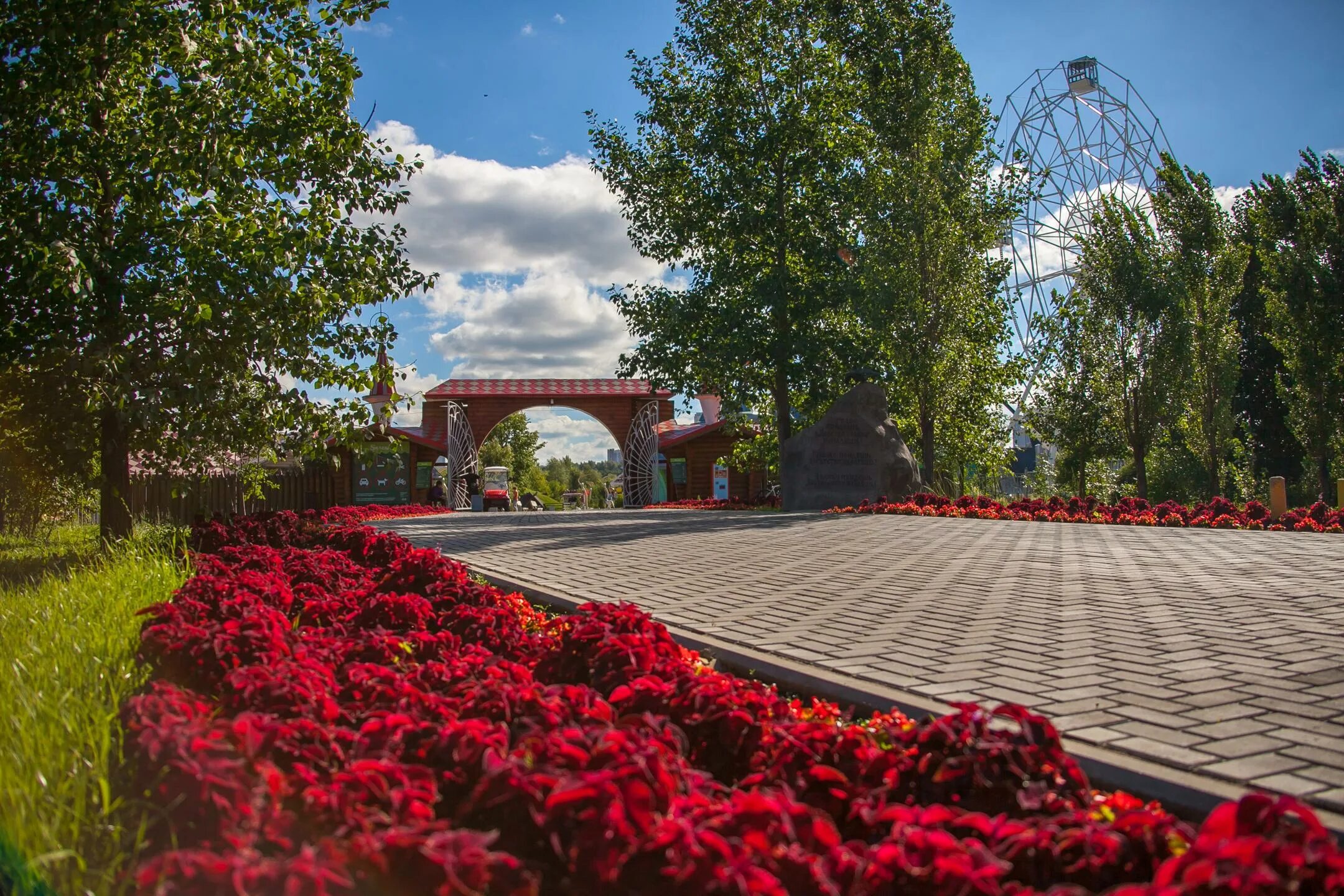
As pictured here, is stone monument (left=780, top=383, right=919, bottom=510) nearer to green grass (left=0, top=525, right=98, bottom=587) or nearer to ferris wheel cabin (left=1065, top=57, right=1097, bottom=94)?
green grass (left=0, top=525, right=98, bottom=587)

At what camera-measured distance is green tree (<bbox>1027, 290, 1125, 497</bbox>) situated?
2081 centimetres

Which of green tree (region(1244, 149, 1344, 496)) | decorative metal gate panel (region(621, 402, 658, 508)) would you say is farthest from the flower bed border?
decorative metal gate panel (region(621, 402, 658, 508))

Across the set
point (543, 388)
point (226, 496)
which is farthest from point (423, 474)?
point (226, 496)

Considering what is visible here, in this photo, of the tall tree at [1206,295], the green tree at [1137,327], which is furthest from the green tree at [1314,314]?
the green tree at [1137,327]

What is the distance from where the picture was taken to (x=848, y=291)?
64.6 ft

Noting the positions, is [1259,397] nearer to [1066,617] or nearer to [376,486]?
[1066,617]

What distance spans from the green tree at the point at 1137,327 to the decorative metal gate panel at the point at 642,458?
16953 millimetres

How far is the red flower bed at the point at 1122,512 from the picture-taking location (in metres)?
12.2

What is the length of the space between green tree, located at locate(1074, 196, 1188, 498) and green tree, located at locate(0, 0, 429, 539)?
16.4m

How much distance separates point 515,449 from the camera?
60.9 metres

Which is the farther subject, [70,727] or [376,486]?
[376,486]

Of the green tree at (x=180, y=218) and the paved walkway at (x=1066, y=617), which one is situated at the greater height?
the green tree at (x=180, y=218)

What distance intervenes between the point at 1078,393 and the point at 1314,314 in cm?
516

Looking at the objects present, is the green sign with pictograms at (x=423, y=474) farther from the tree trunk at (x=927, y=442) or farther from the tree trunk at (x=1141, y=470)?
the tree trunk at (x=1141, y=470)
